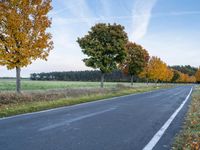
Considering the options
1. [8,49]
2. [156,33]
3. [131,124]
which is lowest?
[131,124]

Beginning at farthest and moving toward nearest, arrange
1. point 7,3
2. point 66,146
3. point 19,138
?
point 7,3 < point 19,138 < point 66,146

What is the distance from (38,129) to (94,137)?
6.54 feet

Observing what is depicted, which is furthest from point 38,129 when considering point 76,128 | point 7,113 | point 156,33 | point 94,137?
point 156,33

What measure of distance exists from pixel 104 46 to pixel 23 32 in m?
17.7

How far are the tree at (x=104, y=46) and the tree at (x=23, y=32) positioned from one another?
14.6 m

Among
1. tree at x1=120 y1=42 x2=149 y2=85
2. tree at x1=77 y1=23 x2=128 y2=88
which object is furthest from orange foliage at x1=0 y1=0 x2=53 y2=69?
tree at x1=120 y1=42 x2=149 y2=85

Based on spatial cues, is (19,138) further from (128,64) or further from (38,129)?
(128,64)

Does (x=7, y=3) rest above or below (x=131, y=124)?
above

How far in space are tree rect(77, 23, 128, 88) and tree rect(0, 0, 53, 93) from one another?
47.9 ft

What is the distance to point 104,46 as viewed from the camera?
3288 cm

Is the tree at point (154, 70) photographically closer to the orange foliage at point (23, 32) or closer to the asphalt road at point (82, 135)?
the orange foliage at point (23, 32)

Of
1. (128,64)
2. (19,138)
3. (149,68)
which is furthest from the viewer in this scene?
(149,68)

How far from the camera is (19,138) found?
6.44 metres

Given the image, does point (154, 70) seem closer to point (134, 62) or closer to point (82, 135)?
point (134, 62)
